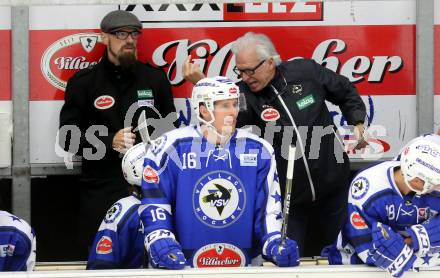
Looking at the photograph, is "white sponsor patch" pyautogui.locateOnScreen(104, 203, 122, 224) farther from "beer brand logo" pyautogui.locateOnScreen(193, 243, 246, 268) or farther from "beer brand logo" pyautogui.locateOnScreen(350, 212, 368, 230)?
"beer brand logo" pyautogui.locateOnScreen(350, 212, 368, 230)

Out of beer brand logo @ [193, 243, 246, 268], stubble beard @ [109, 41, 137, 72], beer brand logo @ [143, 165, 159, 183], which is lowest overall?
beer brand logo @ [193, 243, 246, 268]

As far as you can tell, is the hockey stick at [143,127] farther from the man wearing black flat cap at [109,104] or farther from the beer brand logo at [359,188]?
the beer brand logo at [359,188]

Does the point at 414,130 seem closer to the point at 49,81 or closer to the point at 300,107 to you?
the point at 300,107

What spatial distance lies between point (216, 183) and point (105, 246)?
0.71m

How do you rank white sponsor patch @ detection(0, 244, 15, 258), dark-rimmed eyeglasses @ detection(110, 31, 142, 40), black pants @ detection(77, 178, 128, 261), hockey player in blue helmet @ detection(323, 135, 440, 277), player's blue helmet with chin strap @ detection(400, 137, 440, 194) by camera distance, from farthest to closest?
1. black pants @ detection(77, 178, 128, 261)
2. dark-rimmed eyeglasses @ detection(110, 31, 142, 40)
3. white sponsor patch @ detection(0, 244, 15, 258)
4. player's blue helmet with chin strap @ detection(400, 137, 440, 194)
5. hockey player in blue helmet @ detection(323, 135, 440, 277)

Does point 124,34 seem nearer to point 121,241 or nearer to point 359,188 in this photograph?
point 121,241

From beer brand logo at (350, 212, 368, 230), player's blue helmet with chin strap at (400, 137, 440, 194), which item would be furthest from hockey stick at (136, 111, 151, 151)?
player's blue helmet with chin strap at (400, 137, 440, 194)

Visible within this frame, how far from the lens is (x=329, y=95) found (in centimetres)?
670

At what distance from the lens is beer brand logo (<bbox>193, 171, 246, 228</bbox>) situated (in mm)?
5574

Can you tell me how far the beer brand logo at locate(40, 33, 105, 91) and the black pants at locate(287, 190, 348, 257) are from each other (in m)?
1.54

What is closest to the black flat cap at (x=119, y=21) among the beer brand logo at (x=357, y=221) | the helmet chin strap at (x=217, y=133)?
the helmet chin strap at (x=217, y=133)

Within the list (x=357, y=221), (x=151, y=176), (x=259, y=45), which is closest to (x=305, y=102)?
(x=259, y=45)

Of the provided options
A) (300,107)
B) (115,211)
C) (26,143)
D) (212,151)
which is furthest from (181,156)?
(26,143)

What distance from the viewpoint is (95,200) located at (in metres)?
6.90
